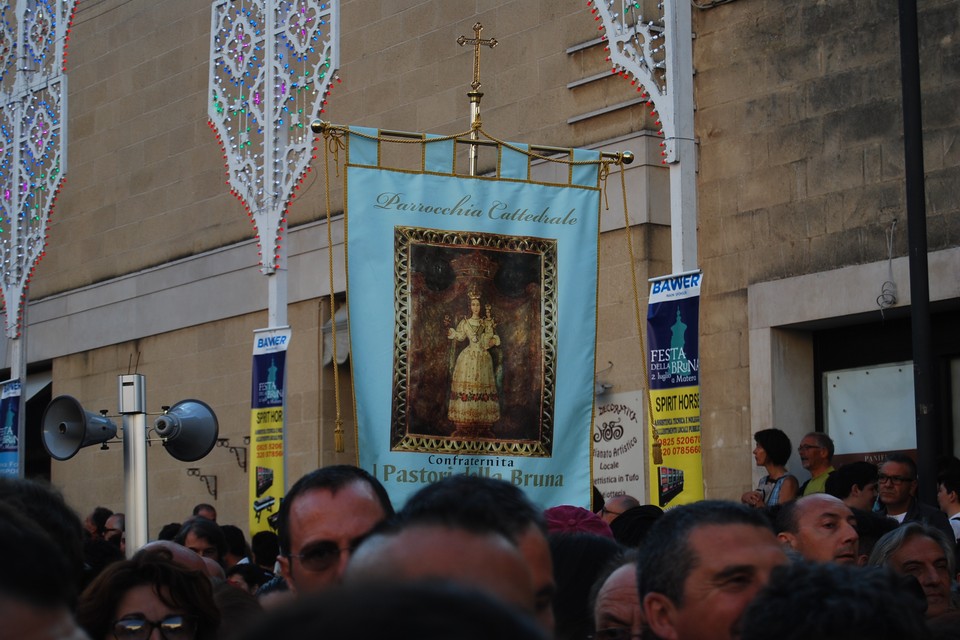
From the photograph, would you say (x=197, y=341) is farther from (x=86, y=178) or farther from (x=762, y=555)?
(x=762, y=555)

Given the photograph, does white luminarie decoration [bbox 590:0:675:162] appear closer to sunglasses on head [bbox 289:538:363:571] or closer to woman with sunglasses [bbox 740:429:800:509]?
woman with sunglasses [bbox 740:429:800:509]

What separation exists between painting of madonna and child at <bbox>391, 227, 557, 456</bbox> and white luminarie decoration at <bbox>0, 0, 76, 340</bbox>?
9.47 m

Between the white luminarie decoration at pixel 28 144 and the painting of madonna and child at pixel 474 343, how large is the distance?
9.47m

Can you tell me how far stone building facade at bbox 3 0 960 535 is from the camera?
1353 cm

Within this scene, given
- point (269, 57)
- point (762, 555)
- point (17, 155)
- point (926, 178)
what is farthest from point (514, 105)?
point (762, 555)

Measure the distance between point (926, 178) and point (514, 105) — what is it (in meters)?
4.91

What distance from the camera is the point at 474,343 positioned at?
987cm

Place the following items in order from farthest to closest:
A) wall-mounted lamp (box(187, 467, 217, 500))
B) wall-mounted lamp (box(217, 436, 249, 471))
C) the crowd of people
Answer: wall-mounted lamp (box(187, 467, 217, 500)) < wall-mounted lamp (box(217, 436, 249, 471)) < the crowd of people

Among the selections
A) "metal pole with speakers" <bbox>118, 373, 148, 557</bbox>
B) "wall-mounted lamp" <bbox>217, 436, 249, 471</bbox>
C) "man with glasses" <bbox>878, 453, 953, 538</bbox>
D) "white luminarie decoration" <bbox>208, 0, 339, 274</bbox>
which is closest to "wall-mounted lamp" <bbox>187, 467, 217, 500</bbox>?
"wall-mounted lamp" <bbox>217, 436, 249, 471</bbox>

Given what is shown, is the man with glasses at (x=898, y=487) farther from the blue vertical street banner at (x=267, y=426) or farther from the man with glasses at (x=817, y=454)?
the blue vertical street banner at (x=267, y=426)

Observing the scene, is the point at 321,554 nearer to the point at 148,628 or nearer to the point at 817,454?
the point at 148,628

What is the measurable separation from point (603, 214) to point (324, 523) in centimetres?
1110

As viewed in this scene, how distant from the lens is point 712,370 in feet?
48.3

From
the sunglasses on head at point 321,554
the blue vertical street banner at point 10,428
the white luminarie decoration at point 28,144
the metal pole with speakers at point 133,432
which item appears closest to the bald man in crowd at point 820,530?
the sunglasses on head at point 321,554
